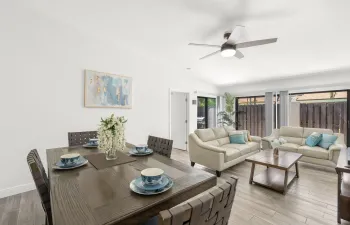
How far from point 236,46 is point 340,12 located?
1446 millimetres

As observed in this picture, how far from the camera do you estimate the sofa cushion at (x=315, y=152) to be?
354 centimetres

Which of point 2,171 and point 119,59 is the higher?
point 119,59

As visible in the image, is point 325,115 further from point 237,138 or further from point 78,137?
point 78,137

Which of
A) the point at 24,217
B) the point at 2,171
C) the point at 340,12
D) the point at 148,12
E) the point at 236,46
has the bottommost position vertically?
the point at 24,217

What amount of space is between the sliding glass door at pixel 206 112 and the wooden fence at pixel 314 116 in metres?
1.06

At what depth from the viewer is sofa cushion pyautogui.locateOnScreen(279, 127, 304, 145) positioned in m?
4.41

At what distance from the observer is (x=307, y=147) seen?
154 inches

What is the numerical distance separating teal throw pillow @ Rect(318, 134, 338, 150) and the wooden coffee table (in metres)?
1.27

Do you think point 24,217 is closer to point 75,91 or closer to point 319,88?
point 75,91

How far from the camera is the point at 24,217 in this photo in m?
2.06

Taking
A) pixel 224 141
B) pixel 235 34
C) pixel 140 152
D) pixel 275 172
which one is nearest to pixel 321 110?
pixel 275 172

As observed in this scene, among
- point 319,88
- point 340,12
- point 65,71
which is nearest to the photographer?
point 340,12

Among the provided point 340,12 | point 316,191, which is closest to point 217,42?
point 340,12

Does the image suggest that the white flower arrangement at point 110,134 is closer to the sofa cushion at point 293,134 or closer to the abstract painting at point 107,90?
the abstract painting at point 107,90
